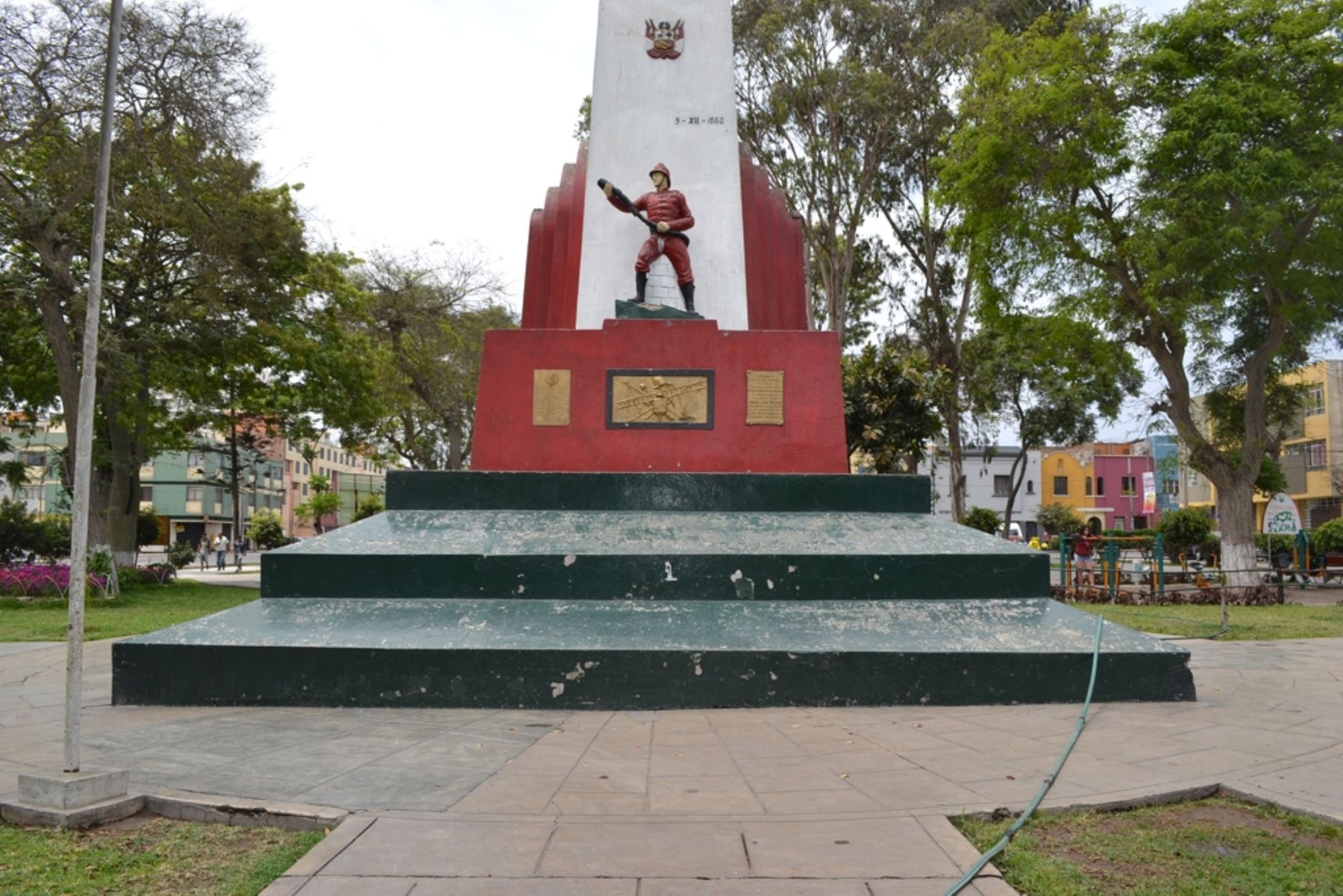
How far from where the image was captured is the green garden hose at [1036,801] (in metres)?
3.05

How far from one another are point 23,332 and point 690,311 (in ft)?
53.8

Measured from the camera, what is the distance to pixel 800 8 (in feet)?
77.6

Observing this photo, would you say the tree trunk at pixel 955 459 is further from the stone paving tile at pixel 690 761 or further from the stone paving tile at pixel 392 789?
the stone paving tile at pixel 392 789

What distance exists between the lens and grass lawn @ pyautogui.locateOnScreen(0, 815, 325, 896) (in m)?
3.04

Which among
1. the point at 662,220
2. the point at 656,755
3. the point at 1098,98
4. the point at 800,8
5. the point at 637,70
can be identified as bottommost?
the point at 656,755

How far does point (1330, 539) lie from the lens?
27047mm

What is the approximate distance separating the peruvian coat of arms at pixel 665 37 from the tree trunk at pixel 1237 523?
14731mm

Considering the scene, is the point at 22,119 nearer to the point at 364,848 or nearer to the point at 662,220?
the point at 662,220

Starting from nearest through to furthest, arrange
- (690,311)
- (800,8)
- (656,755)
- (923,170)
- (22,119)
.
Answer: (656,755), (690,311), (22,119), (800,8), (923,170)

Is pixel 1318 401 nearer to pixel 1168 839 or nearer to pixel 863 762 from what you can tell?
pixel 863 762

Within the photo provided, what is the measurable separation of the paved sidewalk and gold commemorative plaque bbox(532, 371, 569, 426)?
3951mm

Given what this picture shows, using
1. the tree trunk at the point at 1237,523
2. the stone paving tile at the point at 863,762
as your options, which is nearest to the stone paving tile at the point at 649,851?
the stone paving tile at the point at 863,762

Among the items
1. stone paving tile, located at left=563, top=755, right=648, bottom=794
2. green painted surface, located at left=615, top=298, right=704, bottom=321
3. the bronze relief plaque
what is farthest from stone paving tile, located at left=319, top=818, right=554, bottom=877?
green painted surface, located at left=615, top=298, right=704, bottom=321

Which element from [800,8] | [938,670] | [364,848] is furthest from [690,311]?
[800,8]
